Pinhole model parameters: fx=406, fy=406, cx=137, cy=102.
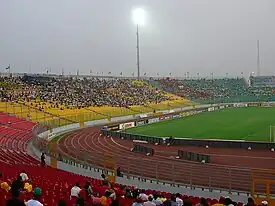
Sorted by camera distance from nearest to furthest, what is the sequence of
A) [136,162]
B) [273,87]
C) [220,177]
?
[220,177] < [136,162] < [273,87]

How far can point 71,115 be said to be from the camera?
5828cm

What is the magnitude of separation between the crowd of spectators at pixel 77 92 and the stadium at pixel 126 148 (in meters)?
0.32

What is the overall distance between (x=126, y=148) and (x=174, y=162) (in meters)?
8.34

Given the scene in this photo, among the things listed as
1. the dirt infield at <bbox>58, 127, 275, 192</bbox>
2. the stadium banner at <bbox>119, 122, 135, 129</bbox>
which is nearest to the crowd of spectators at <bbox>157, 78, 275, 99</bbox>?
the stadium banner at <bbox>119, 122, 135, 129</bbox>

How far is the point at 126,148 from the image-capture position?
3450 cm

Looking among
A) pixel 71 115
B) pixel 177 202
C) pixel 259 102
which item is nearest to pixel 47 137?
pixel 71 115

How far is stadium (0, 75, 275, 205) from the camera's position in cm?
1816

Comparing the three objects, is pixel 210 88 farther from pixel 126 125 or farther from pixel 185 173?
pixel 185 173

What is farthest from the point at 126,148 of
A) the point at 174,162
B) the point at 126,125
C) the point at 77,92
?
the point at 77,92

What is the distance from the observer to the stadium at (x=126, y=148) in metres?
18.2

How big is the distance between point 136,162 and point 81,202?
17738 mm

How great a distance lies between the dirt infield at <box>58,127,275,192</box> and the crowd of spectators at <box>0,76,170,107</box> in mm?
21584

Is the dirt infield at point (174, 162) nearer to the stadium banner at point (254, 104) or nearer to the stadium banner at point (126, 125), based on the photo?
the stadium banner at point (126, 125)

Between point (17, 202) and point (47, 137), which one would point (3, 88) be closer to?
point (47, 137)
